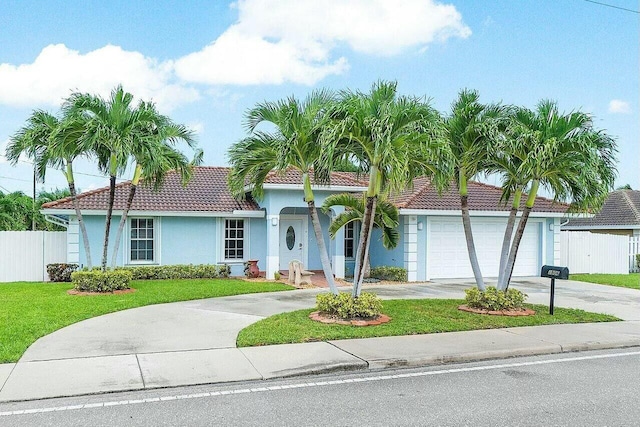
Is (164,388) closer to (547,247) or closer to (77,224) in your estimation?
(77,224)

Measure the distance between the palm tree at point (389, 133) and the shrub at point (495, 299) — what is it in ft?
9.95

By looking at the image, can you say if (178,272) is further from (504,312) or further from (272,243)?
(504,312)

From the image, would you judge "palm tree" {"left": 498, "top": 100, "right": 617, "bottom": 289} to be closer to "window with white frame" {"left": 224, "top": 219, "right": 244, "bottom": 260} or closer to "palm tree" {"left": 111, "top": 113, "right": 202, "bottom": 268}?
"palm tree" {"left": 111, "top": 113, "right": 202, "bottom": 268}

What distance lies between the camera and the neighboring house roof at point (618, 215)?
27.2 m

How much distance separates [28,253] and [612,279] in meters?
20.9

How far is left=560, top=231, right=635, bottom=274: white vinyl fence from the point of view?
22.0 metres

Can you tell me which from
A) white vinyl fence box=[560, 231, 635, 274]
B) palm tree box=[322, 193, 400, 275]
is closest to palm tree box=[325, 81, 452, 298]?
palm tree box=[322, 193, 400, 275]

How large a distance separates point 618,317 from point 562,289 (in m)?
5.08

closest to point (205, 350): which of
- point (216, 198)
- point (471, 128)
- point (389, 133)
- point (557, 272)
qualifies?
point (389, 133)

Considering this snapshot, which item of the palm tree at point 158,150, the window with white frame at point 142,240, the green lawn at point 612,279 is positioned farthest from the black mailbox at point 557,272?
the window with white frame at point 142,240

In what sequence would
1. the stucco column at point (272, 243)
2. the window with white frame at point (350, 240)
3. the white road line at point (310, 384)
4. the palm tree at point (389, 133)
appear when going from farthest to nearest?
the window with white frame at point (350, 240) < the stucco column at point (272, 243) < the palm tree at point (389, 133) < the white road line at point (310, 384)

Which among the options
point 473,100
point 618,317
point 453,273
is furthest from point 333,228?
point 618,317

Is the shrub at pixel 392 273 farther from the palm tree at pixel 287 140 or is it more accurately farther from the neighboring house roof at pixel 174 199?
the palm tree at pixel 287 140

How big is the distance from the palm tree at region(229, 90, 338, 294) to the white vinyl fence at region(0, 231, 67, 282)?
10.1 meters
